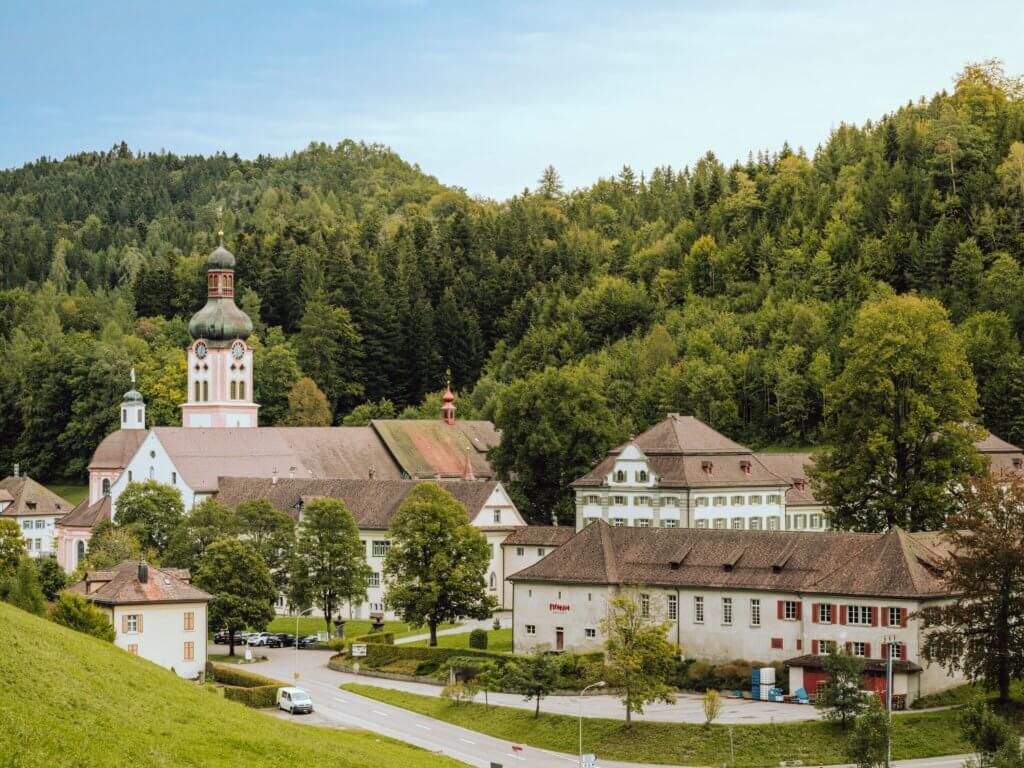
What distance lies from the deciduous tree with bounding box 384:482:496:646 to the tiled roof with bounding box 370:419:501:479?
39459mm

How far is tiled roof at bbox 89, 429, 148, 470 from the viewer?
421 feet

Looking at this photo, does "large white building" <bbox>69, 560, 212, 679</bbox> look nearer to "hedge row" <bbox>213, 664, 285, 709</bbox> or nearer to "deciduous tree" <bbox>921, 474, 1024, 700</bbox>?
"hedge row" <bbox>213, 664, 285, 709</bbox>

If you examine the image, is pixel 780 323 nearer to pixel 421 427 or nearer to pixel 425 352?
pixel 421 427

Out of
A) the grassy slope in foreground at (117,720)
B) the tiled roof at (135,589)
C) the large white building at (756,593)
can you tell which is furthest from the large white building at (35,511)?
the grassy slope in foreground at (117,720)

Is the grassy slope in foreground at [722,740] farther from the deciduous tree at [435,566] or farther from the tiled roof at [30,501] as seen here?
the tiled roof at [30,501]

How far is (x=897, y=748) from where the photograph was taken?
60.3 meters

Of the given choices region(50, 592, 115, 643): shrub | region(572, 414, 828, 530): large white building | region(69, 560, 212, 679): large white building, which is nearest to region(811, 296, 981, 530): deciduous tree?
region(572, 414, 828, 530): large white building

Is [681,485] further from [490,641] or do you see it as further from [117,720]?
[117,720]

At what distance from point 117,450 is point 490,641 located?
178 feet

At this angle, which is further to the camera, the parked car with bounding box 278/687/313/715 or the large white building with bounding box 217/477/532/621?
the large white building with bounding box 217/477/532/621

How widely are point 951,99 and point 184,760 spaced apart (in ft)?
428

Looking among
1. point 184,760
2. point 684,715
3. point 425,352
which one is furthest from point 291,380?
point 184,760

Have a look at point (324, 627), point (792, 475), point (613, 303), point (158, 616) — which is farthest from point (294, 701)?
point (613, 303)

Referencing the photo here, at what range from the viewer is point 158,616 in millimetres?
74250
